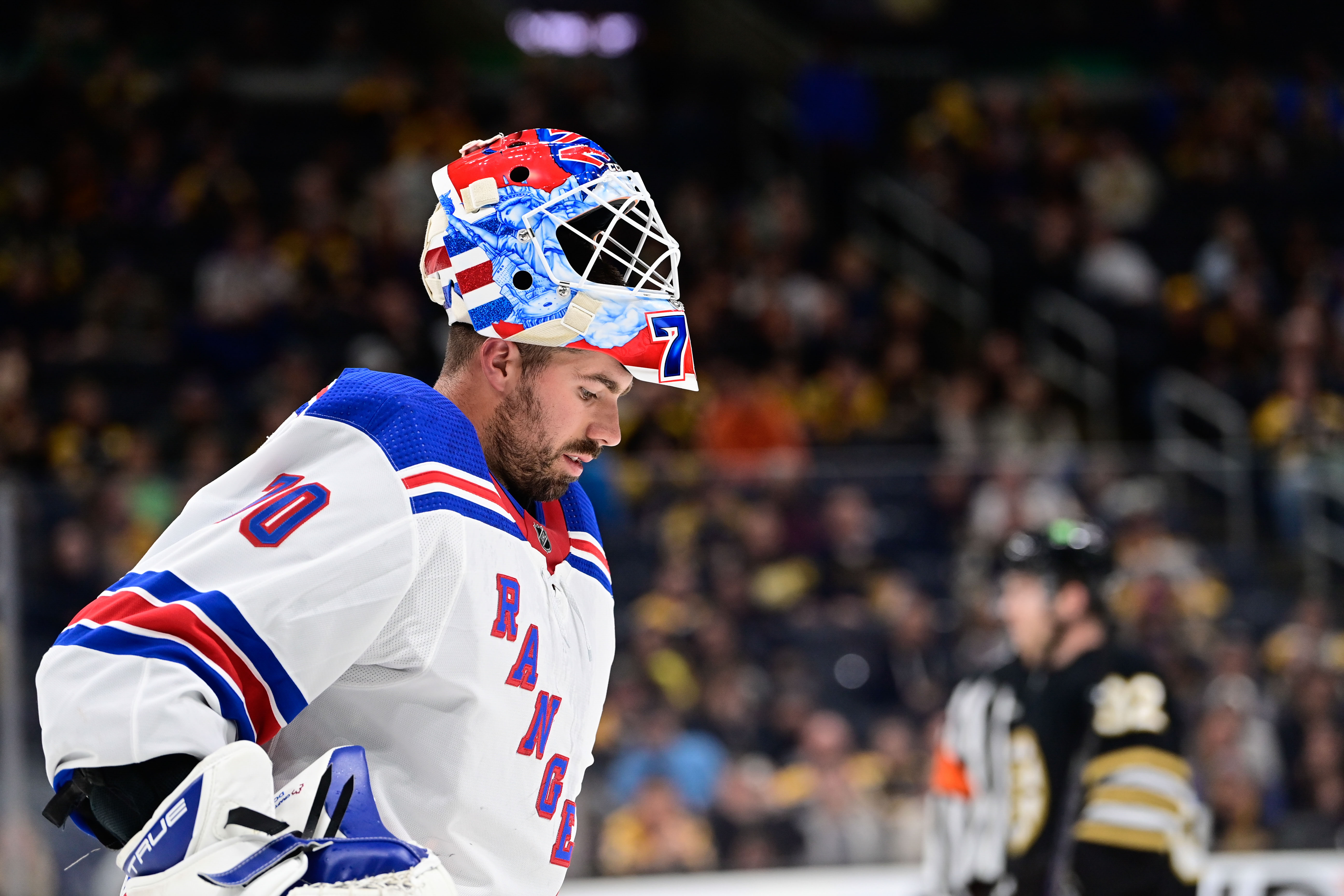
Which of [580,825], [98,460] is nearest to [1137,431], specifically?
[580,825]

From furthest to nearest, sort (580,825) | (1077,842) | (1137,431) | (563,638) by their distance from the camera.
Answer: (1137,431) → (580,825) → (1077,842) → (563,638)

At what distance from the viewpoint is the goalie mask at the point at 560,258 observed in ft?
5.41

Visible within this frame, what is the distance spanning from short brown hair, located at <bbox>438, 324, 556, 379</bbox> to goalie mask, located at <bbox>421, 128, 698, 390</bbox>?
3cm

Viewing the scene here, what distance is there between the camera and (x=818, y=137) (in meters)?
11.1

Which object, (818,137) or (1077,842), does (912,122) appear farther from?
(1077,842)

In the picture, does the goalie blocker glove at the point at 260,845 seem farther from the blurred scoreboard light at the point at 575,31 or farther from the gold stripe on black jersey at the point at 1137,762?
the blurred scoreboard light at the point at 575,31

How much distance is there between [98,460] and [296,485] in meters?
5.32

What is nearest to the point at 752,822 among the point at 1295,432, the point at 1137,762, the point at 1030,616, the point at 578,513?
the point at 1030,616

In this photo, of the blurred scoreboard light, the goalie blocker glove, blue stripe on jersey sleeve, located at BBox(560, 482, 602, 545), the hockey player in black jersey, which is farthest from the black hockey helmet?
the blurred scoreboard light

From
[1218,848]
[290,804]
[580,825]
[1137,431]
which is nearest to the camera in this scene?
[290,804]

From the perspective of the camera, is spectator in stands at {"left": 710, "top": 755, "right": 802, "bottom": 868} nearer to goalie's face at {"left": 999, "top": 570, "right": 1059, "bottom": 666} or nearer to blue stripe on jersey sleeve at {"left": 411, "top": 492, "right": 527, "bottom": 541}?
goalie's face at {"left": 999, "top": 570, "right": 1059, "bottom": 666}

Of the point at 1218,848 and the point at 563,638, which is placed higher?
the point at 563,638

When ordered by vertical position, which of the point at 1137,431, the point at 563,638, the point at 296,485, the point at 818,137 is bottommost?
the point at 563,638

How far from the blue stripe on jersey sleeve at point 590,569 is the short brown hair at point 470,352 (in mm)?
271
